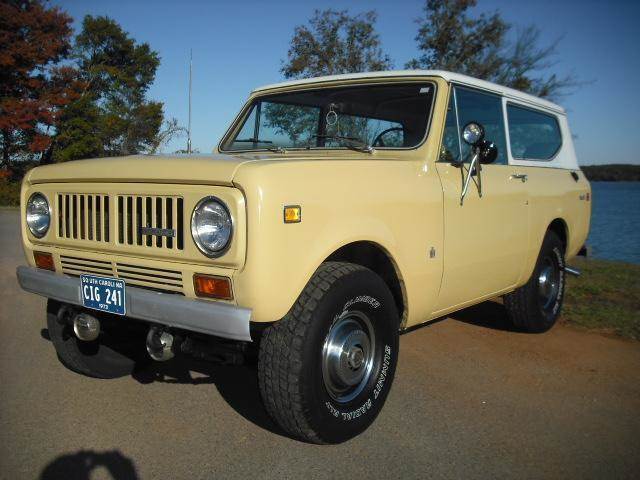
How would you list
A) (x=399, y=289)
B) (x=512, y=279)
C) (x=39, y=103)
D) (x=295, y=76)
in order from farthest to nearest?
1. (x=39, y=103)
2. (x=295, y=76)
3. (x=512, y=279)
4. (x=399, y=289)

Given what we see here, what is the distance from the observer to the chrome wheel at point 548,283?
504 cm

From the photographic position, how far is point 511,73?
67.3ft

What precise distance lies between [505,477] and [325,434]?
83 centimetres

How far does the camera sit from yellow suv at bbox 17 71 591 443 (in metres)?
2.45

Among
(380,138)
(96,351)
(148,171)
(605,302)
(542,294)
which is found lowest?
(605,302)

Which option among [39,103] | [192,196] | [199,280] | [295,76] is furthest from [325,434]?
[39,103]

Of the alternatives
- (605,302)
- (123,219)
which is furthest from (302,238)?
(605,302)

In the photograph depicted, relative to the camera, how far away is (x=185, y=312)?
2443 millimetres

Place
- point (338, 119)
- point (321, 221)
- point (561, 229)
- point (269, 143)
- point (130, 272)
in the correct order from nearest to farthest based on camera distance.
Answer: point (321, 221) < point (130, 272) < point (338, 119) < point (269, 143) < point (561, 229)

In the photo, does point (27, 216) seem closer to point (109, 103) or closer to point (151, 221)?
point (151, 221)

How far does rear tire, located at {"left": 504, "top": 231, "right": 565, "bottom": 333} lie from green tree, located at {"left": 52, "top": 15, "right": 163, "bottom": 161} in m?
20.1

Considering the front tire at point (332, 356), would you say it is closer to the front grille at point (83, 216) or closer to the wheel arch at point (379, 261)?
the wheel arch at point (379, 261)

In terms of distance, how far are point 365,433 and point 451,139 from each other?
1.91 meters

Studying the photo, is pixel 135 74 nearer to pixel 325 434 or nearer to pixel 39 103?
pixel 39 103
